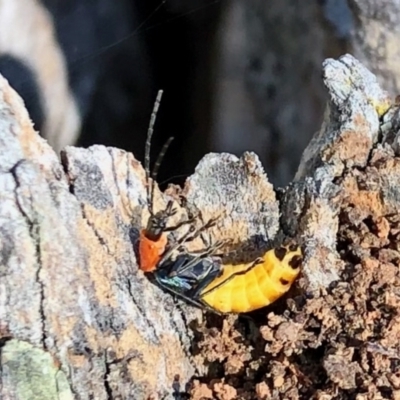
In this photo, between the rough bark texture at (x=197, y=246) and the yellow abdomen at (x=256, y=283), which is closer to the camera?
the rough bark texture at (x=197, y=246)

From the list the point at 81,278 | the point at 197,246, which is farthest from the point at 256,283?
the point at 81,278

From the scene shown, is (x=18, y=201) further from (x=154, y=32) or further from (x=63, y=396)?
(x=154, y=32)

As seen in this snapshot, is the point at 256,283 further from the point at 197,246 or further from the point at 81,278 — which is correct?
the point at 81,278

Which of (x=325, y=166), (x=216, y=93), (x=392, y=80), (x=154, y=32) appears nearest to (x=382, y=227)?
(x=325, y=166)

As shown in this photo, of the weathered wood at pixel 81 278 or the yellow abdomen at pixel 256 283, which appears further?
the yellow abdomen at pixel 256 283
